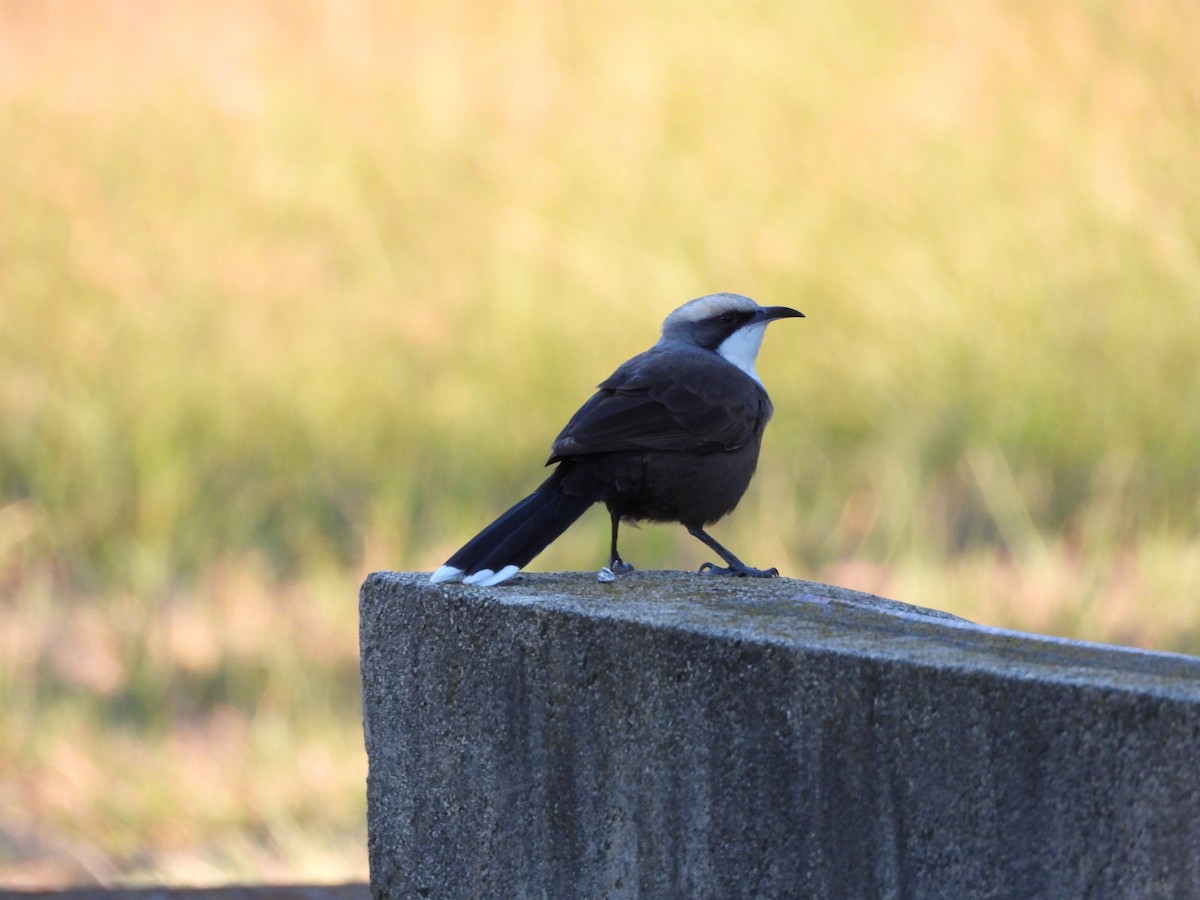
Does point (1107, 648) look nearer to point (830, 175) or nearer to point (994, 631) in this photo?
point (994, 631)

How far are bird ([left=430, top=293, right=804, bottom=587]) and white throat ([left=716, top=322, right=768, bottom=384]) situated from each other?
0.28 m

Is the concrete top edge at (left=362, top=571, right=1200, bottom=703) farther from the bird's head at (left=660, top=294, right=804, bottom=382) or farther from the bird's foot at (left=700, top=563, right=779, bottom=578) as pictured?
the bird's head at (left=660, top=294, right=804, bottom=382)

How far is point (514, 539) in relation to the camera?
333cm

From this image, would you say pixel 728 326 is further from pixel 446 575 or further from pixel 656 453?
pixel 446 575

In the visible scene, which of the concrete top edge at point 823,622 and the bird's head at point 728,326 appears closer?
the concrete top edge at point 823,622

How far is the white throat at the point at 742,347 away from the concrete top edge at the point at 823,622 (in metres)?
1.02

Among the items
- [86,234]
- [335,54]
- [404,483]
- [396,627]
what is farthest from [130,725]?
[335,54]

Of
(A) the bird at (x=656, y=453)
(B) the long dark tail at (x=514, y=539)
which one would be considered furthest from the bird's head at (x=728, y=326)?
(B) the long dark tail at (x=514, y=539)

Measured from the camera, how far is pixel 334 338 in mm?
10461

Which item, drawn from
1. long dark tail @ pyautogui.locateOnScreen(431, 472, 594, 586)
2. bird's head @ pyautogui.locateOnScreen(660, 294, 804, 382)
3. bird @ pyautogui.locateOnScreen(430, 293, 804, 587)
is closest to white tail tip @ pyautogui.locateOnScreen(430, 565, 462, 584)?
long dark tail @ pyautogui.locateOnScreen(431, 472, 594, 586)

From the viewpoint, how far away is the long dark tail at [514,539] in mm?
3209

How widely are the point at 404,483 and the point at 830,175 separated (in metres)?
4.01

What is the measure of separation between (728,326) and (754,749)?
1921mm

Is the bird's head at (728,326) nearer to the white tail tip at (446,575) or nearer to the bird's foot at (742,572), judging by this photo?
the bird's foot at (742,572)
